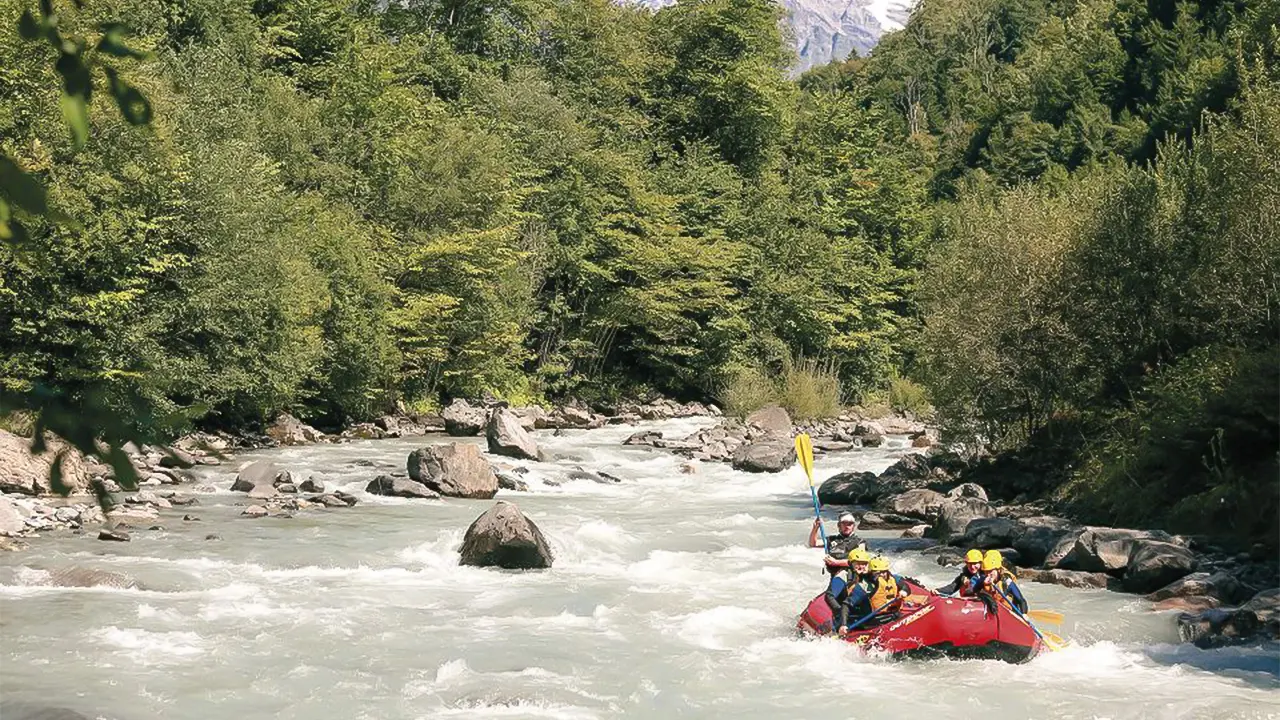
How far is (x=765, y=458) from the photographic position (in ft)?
80.3

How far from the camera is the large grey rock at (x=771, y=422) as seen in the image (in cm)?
3045

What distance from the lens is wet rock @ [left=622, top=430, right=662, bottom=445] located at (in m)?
28.3

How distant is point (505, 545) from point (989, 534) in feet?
20.4

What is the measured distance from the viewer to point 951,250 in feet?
71.7

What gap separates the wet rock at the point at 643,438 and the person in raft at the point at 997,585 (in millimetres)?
17542

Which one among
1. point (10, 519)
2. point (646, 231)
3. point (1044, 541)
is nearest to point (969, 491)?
point (1044, 541)

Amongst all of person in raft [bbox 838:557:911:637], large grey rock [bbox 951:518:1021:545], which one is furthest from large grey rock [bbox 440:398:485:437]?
person in raft [bbox 838:557:911:637]

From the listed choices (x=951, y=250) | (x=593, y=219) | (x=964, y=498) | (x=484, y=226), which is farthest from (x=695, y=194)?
(x=964, y=498)

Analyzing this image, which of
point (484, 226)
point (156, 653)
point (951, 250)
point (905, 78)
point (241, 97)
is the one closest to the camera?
point (156, 653)

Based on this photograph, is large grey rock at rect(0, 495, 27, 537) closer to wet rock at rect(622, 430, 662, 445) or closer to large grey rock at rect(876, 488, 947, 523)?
large grey rock at rect(876, 488, 947, 523)

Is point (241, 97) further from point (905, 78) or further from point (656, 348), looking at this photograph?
point (905, 78)

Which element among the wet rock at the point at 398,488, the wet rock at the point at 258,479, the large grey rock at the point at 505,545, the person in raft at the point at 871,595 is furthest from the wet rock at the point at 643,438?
the person in raft at the point at 871,595

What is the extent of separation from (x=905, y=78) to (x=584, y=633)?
3128 inches

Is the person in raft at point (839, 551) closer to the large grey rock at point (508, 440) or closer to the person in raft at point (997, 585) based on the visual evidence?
the person in raft at point (997, 585)
